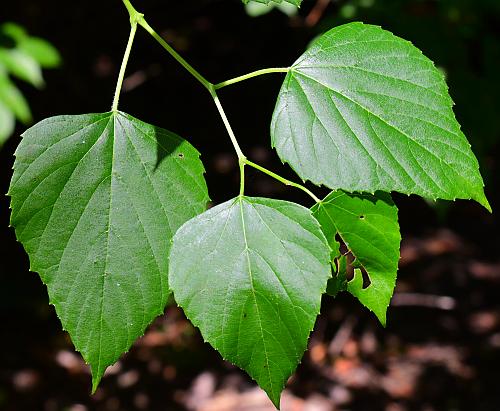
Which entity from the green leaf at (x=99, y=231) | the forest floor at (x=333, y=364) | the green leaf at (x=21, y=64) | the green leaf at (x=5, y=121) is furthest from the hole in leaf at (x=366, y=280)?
the forest floor at (x=333, y=364)

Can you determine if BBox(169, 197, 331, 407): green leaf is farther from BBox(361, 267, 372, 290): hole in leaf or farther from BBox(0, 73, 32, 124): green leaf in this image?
BBox(0, 73, 32, 124): green leaf

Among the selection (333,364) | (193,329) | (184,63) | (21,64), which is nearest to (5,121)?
(21,64)

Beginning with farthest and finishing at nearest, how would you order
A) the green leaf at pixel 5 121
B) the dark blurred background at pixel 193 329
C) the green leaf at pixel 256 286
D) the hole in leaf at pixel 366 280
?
the dark blurred background at pixel 193 329, the green leaf at pixel 5 121, the hole in leaf at pixel 366 280, the green leaf at pixel 256 286

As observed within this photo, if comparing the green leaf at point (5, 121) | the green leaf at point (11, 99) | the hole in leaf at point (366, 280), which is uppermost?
the hole in leaf at point (366, 280)

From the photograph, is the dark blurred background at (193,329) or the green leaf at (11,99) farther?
the dark blurred background at (193,329)

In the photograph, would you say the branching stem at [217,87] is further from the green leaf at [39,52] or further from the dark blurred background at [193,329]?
the dark blurred background at [193,329]

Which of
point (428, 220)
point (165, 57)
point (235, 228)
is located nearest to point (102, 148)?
point (235, 228)

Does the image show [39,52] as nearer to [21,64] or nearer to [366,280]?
[21,64]
